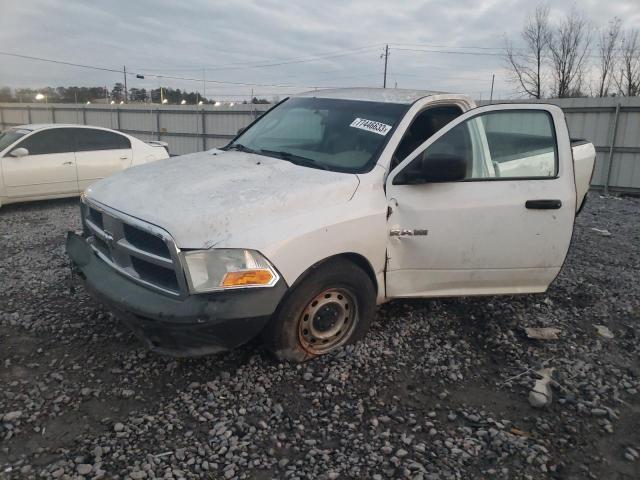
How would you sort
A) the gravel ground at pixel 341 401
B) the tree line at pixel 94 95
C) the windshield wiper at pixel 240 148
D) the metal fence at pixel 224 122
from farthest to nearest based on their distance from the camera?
the tree line at pixel 94 95
the metal fence at pixel 224 122
the windshield wiper at pixel 240 148
the gravel ground at pixel 341 401

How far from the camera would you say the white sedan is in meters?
8.46

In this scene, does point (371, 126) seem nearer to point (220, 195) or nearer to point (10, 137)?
point (220, 195)

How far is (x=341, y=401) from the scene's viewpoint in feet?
10.1

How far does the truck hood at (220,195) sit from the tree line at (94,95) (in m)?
28.1

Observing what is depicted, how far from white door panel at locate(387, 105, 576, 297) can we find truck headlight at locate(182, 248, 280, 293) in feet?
3.75

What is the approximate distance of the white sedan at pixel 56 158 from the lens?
333 inches

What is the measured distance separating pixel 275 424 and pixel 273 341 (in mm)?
518

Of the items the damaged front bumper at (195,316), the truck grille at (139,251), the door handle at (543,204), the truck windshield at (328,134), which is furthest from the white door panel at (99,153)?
the door handle at (543,204)

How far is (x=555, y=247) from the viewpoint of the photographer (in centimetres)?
408

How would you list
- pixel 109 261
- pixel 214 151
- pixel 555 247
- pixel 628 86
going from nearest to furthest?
pixel 109 261 < pixel 555 247 < pixel 214 151 < pixel 628 86

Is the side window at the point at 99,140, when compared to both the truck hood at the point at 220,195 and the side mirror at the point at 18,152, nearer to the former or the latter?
the side mirror at the point at 18,152

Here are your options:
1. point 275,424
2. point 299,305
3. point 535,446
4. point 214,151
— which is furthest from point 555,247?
point 214,151

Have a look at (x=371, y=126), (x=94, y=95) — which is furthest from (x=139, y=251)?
(x=94, y=95)

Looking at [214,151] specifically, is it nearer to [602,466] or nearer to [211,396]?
[211,396]
